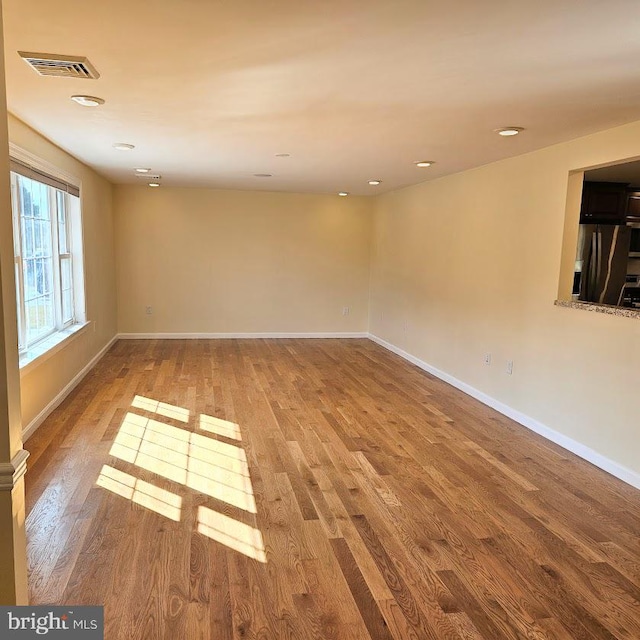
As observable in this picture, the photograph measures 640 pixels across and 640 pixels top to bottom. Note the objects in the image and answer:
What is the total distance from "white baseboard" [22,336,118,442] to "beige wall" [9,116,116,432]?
37 mm

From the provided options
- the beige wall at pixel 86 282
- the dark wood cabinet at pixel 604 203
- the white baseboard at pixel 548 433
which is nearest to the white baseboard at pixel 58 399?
the beige wall at pixel 86 282

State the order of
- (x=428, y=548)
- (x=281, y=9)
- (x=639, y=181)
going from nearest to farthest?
(x=281, y=9) → (x=428, y=548) → (x=639, y=181)

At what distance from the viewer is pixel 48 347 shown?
432 centimetres

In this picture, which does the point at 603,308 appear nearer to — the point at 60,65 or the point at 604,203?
the point at 604,203

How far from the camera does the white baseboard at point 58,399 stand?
3.80 m

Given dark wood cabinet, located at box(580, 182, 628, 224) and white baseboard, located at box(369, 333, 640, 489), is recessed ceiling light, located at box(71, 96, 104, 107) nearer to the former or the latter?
white baseboard, located at box(369, 333, 640, 489)

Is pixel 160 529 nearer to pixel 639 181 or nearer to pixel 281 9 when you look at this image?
pixel 281 9

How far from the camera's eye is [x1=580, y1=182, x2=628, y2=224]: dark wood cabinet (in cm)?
549

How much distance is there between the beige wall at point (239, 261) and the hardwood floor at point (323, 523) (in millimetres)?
3090

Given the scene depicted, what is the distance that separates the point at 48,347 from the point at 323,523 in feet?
9.52

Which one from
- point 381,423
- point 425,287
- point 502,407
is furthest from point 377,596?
point 425,287

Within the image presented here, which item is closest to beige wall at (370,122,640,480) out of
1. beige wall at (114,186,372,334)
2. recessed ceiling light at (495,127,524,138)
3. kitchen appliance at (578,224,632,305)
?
recessed ceiling light at (495,127,524,138)

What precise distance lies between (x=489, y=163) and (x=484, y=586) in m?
3.76

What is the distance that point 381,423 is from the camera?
4.30m
